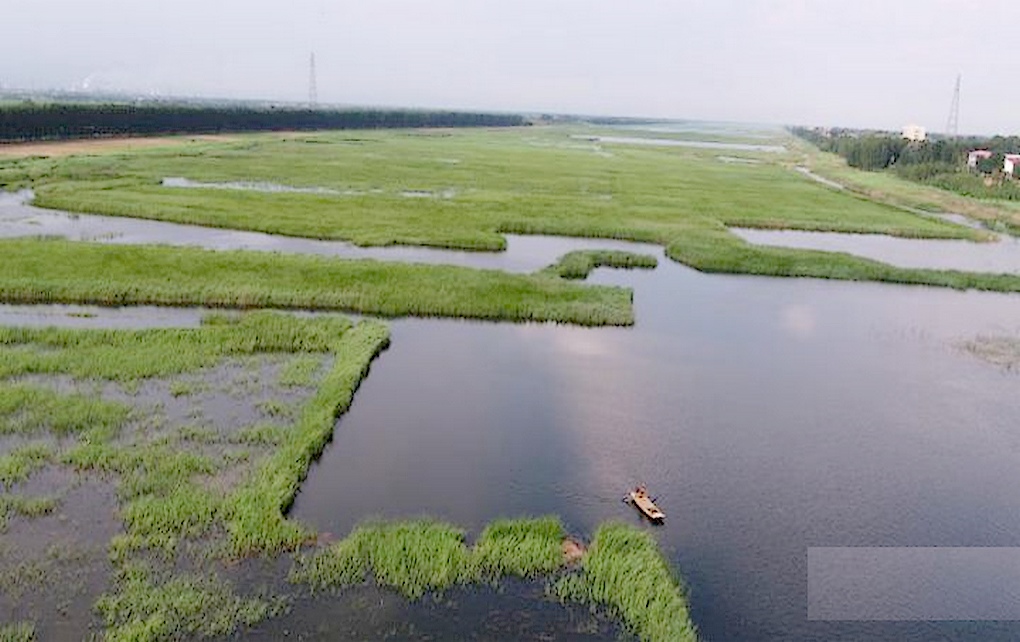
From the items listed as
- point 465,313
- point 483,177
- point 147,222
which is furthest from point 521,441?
point 483,177

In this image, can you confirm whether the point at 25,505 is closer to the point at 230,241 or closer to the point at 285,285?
the point at 285,285

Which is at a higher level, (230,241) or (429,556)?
(230,241)

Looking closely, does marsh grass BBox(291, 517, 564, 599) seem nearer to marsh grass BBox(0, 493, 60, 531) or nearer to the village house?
marsh grass BBox(0, 493, 60, 531)

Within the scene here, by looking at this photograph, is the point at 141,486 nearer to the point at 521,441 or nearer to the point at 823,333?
the point at 521,441

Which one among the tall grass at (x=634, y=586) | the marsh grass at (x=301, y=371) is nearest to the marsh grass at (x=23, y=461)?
the marsh grass at (x=301, y=371)
